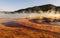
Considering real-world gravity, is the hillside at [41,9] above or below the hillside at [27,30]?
above

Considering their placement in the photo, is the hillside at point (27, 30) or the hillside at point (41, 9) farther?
the hillside at point (41, 9)

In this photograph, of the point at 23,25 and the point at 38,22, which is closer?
the point at 23,25

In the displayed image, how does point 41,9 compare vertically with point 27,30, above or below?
above

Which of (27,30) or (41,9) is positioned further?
(41,9)

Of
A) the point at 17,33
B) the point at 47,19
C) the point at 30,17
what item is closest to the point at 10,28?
the point at 17,33

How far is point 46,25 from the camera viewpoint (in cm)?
366

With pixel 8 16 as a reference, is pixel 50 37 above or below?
below

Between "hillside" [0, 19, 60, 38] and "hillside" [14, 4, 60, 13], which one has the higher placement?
"hillside" [14, 4, 60, 13]

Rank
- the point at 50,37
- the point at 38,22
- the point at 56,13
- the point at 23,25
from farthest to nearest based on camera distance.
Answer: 1. the point at 56,13
2. the point at 38,22
3. the point at 23,25
4. the point at 50,37

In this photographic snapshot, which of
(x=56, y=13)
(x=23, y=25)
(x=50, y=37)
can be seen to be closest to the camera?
(x=50, y=37)

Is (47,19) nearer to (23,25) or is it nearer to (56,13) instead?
(56,13)

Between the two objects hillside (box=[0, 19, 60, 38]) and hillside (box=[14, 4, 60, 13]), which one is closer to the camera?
hillside (box=[0, 19, 60, 38])

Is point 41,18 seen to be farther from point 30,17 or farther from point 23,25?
point 23,25

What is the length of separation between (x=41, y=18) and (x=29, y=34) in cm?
85
